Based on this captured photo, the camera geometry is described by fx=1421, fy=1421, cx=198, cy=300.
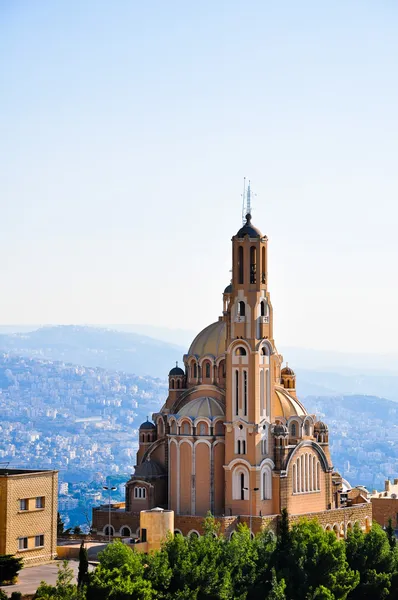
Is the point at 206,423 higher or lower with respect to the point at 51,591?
higher

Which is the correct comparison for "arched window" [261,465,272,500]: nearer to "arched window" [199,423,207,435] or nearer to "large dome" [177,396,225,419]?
"arched window" [199,423,207,435]

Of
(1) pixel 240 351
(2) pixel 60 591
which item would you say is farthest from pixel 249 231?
(2) pixel 60 591

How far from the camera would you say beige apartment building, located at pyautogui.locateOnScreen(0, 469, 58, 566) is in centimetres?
7062

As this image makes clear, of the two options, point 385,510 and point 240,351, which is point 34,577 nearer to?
point 240,351

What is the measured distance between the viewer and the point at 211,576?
230 feet

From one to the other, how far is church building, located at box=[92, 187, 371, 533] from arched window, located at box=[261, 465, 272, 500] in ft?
0.20

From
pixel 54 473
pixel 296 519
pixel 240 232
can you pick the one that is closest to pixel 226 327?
pixel 240 232

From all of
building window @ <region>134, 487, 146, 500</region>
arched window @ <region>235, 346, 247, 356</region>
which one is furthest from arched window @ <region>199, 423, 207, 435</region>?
building window @ <region>134, 487, 146, 500</region>

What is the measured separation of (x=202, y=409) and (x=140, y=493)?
22.6 ft

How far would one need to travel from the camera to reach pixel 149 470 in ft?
Answer: 298

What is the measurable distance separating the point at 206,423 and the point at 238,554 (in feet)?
51.4

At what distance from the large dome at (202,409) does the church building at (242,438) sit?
0.21 ft

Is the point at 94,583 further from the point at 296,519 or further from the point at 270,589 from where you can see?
the point at 296,519

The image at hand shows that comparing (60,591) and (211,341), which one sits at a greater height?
(211,341)
